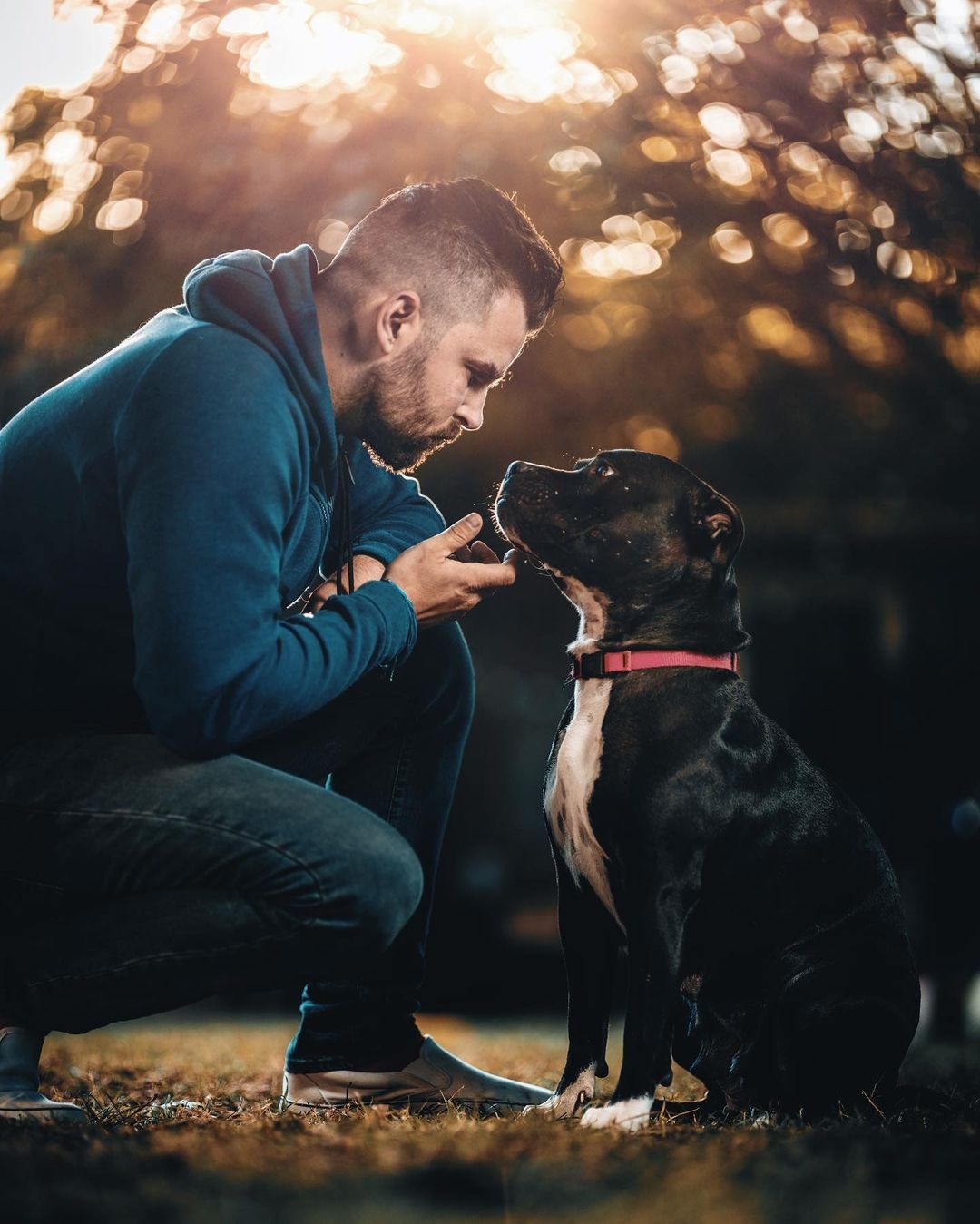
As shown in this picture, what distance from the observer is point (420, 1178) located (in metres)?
1.99

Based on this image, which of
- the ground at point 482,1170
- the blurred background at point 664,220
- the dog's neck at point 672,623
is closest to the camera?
the ground at point 482,1170

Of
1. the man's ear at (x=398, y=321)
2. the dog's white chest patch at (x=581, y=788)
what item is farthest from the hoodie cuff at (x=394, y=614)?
the man's ear at (x=398, y=321)

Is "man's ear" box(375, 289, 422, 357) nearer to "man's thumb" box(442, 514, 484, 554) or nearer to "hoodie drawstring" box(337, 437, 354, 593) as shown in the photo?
"hoodie drawstring" box(337, 437, 354, 593)

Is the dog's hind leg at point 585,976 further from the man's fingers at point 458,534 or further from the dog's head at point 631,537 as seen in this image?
the man's fingers at point 458,534

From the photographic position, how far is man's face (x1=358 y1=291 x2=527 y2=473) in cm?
319

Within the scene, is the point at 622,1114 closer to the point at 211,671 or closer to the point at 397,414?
the point at 211,671

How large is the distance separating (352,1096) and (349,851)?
33.2 inches

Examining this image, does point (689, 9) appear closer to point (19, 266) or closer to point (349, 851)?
point (19, 266)

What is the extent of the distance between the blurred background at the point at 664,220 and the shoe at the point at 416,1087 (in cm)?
380

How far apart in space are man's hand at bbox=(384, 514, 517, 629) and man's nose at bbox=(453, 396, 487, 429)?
1.03 ft

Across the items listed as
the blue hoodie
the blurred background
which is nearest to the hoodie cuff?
the blue hoodie

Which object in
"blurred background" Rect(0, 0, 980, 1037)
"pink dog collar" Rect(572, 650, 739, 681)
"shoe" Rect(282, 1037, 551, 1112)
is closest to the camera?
"shoe" Rect(282, 1037, 551, 1112)

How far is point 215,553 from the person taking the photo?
7.93ft

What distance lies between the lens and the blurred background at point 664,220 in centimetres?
555
